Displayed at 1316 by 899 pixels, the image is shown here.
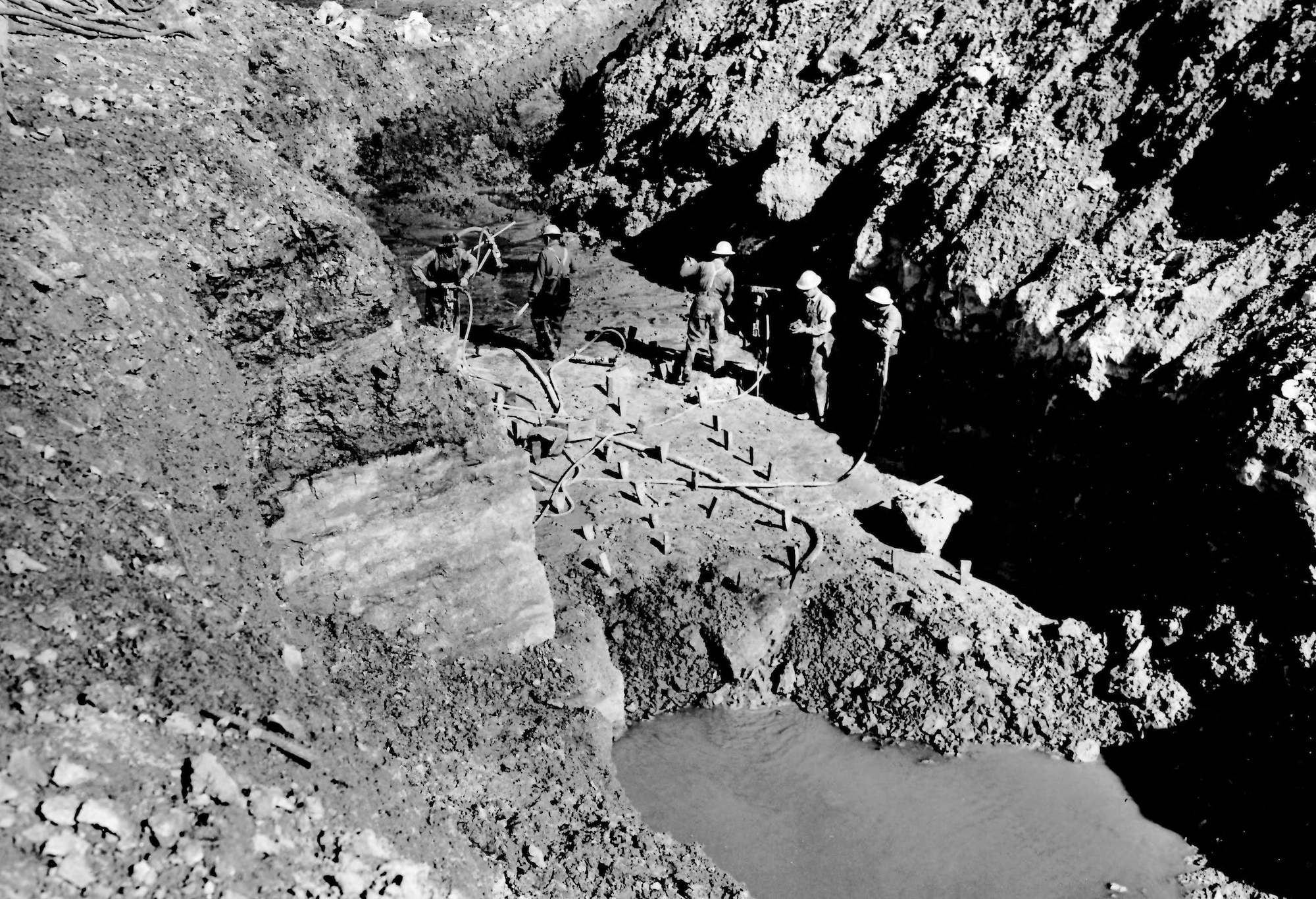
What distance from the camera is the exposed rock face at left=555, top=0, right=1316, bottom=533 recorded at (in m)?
7.44

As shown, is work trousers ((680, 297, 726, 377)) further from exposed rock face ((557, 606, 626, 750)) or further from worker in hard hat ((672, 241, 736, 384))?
exposed rock face ((557, 606, 626, 750))

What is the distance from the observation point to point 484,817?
16.0 ft

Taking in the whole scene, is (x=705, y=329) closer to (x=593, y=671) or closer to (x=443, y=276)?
(x=443, y=276)

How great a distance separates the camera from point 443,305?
11055 millimetres

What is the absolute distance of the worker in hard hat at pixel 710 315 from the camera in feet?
34.3

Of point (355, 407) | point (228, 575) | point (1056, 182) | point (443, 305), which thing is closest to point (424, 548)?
point (355, 407)

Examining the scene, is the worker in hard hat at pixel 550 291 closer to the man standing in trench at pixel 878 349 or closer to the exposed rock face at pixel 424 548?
the man standing in trench at pixel 878 349

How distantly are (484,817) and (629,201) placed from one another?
12.4 meters

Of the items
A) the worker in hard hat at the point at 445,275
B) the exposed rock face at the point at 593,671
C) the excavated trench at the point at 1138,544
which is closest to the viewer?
the excavated trench at the point at 1138,544

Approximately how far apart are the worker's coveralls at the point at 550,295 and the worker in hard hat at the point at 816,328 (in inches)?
115

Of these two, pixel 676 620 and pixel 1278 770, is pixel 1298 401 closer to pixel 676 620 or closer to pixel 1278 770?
pixel 1278 770

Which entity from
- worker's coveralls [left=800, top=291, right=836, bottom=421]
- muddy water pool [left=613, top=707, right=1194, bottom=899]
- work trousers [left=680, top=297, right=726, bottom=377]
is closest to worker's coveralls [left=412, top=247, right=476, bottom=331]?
work trousers [left=680, top=297, right=726, bottom=377]

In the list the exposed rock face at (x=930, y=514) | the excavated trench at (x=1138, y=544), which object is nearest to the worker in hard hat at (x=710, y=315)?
the excavated trench at (x=1138, y=544)

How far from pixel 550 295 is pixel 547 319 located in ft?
1.10
